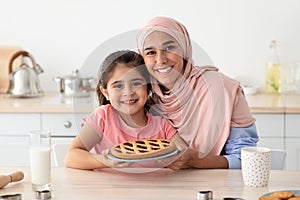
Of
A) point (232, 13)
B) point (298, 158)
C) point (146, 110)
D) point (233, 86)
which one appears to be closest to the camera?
point (146, 110)

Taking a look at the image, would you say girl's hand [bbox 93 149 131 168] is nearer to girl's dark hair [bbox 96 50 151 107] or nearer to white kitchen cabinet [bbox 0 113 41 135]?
girl's dark hair [bbox 96 50 151 107]

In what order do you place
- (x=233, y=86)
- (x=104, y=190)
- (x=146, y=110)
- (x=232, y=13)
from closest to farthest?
(x=104, y=190), (x=146, y=110), (x=233, y=86), (x=232, y=13)

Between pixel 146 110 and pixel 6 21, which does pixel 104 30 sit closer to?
pixel 6 21

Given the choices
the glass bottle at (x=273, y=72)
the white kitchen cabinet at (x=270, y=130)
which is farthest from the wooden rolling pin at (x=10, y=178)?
the glass bottle at (x=273, y=72)

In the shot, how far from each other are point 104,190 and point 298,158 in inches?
65.3

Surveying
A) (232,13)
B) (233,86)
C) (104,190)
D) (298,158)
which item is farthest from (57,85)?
(104,190)

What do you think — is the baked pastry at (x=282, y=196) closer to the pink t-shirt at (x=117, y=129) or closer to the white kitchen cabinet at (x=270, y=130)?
the pink t-shirt at (x=117, y=129)

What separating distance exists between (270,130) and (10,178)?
165 centimetres

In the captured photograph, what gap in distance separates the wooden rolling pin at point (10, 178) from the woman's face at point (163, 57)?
18.2 inches

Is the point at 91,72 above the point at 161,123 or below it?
above

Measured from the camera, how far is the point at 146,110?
1.85 meters

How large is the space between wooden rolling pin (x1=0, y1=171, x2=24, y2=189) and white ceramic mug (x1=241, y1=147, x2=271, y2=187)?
61 centimetres

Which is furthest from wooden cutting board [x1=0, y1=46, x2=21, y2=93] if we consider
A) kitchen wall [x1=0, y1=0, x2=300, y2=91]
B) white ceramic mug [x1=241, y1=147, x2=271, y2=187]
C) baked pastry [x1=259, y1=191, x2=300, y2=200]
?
baked pastry [x1=259, y1=191, x2=300, y2=200]

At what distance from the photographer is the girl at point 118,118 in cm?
176
